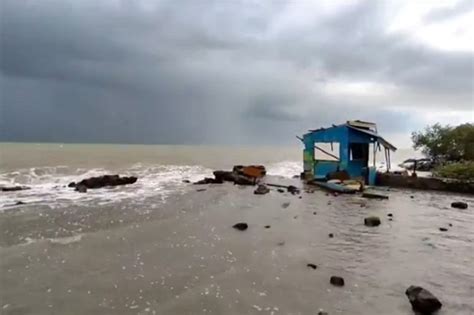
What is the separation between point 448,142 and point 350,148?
720 inches

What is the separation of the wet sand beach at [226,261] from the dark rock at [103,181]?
7967 mm

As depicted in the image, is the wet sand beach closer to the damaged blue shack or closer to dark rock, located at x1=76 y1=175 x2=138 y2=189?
dark rock, located at x1=76 y1=175 x2=138 y2=189

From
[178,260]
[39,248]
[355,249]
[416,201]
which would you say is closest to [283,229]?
[355,249]

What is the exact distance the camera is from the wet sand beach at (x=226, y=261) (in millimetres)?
6805

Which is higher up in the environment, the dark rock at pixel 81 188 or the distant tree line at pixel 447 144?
the distant tree line at pixel 447 144

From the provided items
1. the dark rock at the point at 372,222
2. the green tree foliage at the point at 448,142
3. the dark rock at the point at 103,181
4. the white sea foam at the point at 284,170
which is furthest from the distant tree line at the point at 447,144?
the dark rock at the point at 103,181

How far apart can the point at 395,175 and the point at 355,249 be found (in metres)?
19.8

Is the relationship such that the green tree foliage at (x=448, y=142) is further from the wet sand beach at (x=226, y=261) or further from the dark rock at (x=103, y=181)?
the dark rock at (x=103, y=181)

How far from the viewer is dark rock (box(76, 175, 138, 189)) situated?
24.6m

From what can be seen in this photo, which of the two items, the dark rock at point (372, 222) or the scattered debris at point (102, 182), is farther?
the scattered debris at point (102, 182)

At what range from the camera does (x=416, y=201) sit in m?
20.3

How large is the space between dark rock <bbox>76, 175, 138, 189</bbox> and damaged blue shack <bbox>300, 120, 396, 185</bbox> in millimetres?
14887

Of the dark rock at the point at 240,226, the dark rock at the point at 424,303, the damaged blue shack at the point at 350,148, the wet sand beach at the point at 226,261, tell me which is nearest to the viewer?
the dark rock at the point at 424,303

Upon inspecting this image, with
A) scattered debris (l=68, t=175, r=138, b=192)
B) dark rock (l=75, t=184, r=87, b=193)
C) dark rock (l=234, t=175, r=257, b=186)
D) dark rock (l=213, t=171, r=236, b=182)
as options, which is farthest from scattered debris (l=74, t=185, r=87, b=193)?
dark rock (l=234, t=175, r=257, b=186)
